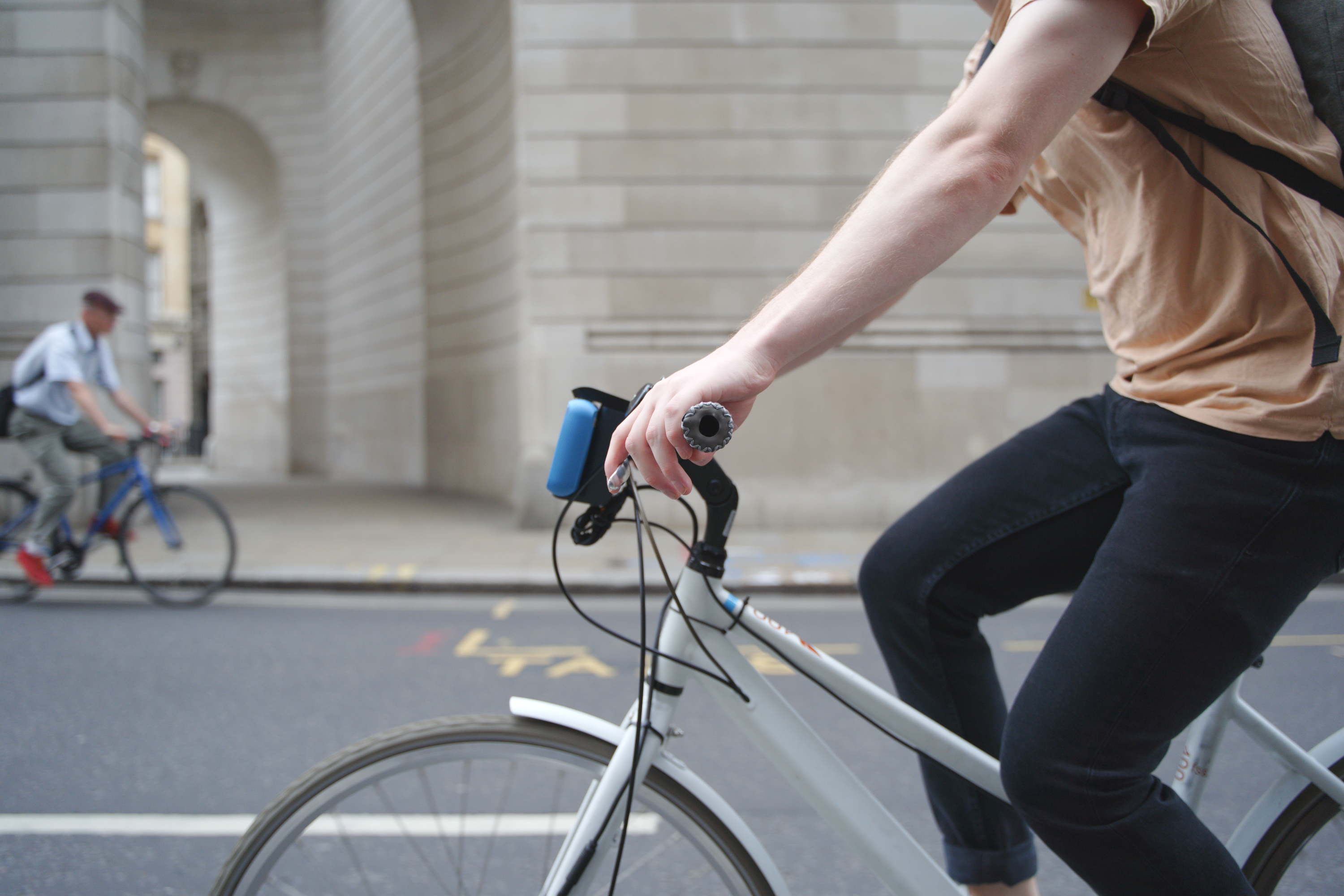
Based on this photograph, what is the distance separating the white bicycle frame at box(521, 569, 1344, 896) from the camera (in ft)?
4.27

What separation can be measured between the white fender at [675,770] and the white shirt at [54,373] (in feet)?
21.2

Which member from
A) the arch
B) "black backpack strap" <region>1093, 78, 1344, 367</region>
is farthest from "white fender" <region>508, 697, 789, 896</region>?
the arch

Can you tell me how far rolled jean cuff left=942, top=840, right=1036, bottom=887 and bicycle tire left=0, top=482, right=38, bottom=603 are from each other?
6791 mm

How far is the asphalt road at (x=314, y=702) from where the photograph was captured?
2.64 metres

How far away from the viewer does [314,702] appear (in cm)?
395

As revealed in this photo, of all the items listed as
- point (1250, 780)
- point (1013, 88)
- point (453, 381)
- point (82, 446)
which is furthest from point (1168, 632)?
point (453, 381)

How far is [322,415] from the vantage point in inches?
735

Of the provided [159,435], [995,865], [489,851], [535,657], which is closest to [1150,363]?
[995,865]

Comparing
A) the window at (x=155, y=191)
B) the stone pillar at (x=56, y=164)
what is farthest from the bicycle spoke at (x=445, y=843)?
the window at (x=155, y=191)

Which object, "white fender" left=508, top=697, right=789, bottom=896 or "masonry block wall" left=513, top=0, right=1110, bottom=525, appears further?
"masonry block wall" left=513, top=0, right=1110, bottom=525

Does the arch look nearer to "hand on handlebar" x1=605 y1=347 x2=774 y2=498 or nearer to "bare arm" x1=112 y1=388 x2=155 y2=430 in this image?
"bare arm" x1=112 y1=388 x2=155 y2=430

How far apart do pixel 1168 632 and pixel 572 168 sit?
29.2ft

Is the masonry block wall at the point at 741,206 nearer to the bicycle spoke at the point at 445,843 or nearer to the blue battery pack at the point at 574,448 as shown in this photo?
the bicycle spoke at the point at 445,843

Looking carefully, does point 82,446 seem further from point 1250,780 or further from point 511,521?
point 1250,780
